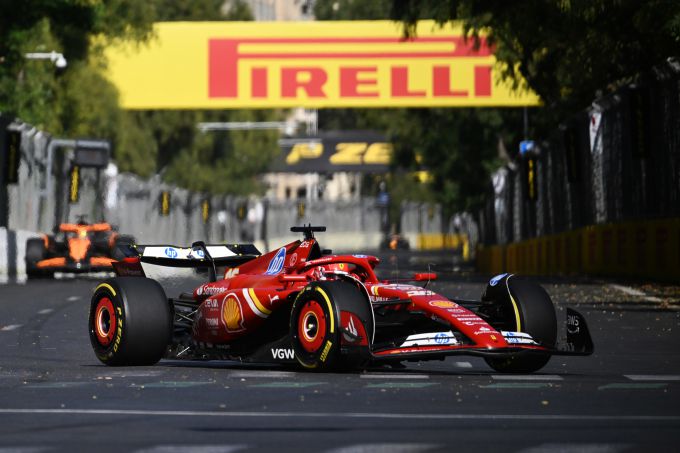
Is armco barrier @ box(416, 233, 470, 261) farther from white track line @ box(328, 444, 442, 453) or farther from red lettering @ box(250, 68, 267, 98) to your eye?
white track line @ box(328, 444, 442, 453)

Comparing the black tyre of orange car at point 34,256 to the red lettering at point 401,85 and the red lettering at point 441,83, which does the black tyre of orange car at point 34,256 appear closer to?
the red lettering at point 401,85

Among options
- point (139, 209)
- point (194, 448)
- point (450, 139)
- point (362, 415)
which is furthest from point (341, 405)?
point (139, 209)

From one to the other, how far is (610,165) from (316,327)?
23707 millimetres

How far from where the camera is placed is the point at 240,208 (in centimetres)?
11162

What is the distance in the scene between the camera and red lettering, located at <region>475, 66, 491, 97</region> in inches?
2375

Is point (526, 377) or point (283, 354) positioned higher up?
point (283, 354)

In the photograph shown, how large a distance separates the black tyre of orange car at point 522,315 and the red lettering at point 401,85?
47098 mm

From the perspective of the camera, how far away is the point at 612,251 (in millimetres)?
34000

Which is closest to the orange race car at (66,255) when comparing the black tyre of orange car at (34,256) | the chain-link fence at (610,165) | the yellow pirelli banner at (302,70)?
the black tyre of orange car at (34,256)

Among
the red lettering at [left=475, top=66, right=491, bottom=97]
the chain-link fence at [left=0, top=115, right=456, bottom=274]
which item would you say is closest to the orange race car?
the chain-link fence at [left=0, top=115, right=456, bottom=274]

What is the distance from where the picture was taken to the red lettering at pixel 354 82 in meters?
60.8

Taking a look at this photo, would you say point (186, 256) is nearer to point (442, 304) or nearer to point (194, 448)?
point (442, 304)

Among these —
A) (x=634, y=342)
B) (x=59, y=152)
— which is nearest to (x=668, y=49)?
(x=634, y=342)

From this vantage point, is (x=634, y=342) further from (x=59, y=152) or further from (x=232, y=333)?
(x=59, y=152)
